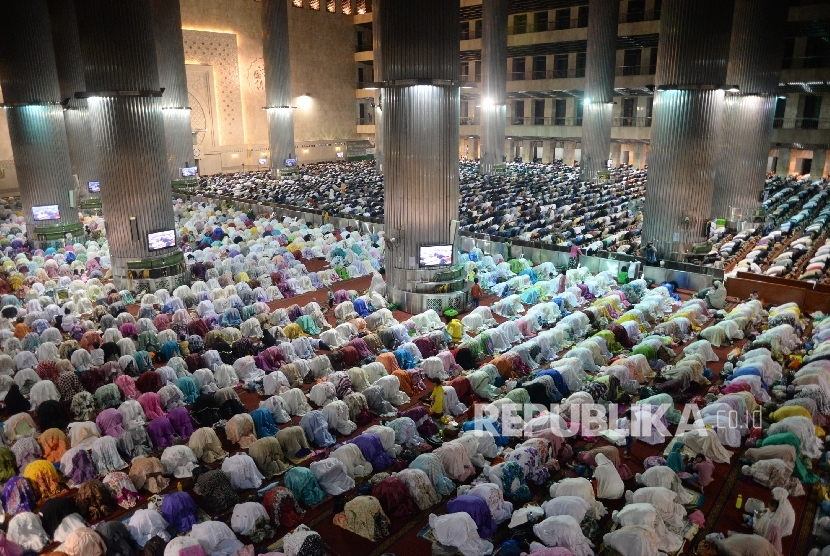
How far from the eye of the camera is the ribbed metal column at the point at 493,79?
3506 cm

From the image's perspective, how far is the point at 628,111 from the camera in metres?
44.2

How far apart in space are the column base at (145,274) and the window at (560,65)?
117 ft

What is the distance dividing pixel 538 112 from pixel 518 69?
139 inches

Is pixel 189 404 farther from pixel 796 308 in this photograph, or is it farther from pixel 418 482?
pixel 796 308

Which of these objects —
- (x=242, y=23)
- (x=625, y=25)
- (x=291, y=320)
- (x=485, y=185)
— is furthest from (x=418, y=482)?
(x=242, y=23)

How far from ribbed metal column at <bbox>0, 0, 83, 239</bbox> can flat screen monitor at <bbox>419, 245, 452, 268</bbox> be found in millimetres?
13727

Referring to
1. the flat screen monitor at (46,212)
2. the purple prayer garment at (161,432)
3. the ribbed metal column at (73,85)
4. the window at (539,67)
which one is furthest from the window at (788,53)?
the purple prayer garment at (161,432)

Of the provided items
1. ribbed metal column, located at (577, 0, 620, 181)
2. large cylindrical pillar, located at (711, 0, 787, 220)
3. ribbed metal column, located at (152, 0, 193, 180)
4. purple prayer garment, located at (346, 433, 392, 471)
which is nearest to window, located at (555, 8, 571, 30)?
ribbed metal column, located at (577, 0, 620, 181)

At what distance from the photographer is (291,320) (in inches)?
540

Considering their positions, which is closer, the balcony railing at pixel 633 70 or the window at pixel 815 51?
the window at pixel 815 51

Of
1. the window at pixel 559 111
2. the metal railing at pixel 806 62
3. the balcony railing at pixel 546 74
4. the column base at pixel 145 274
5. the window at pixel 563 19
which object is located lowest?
the column base at pixel 145 274

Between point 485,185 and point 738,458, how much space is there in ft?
82.0

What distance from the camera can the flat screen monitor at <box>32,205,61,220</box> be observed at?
21250 millimetres

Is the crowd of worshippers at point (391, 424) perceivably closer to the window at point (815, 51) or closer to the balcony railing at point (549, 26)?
the window at point (815, 51)
